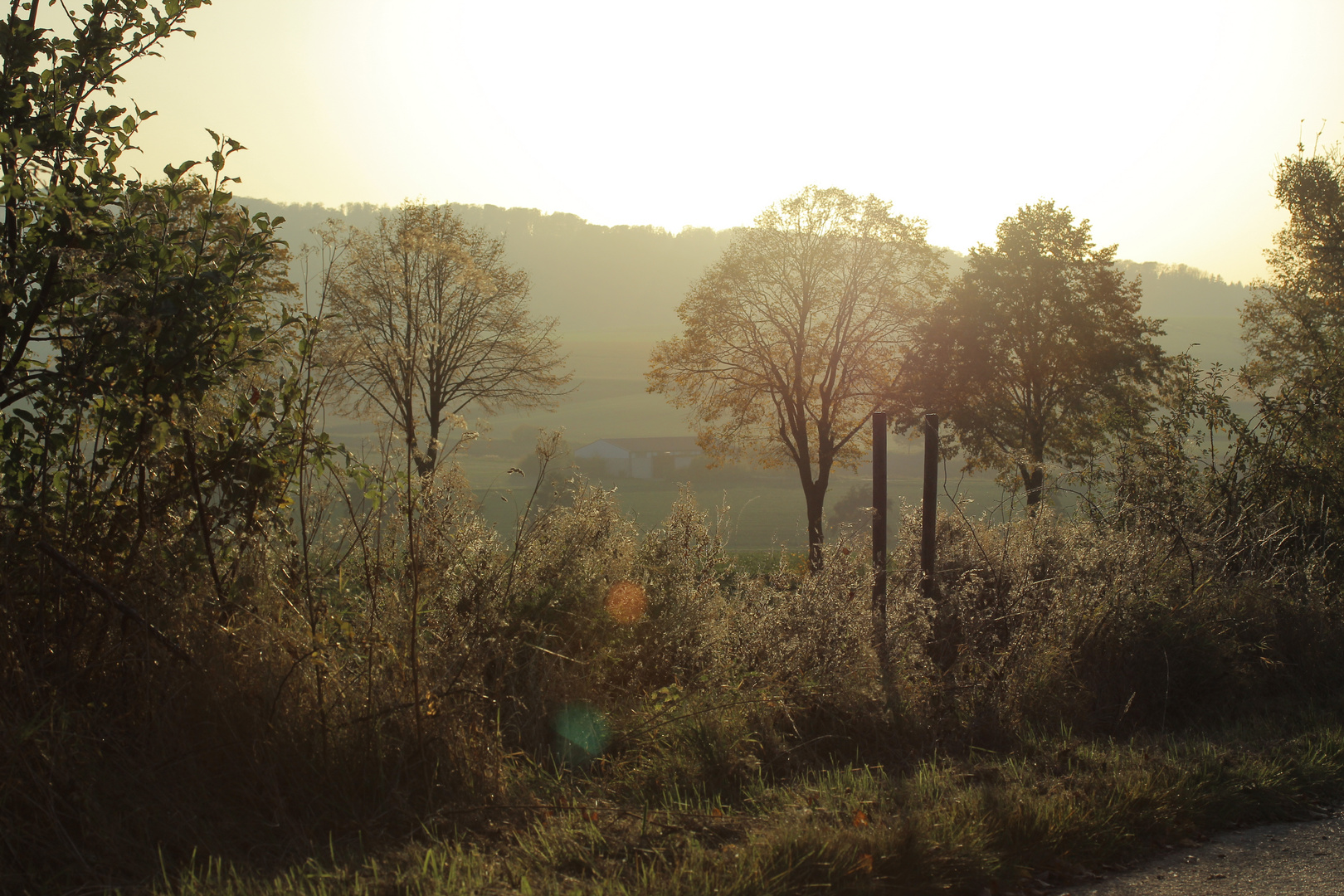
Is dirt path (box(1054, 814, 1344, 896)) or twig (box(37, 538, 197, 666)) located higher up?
twig (box(37, 538, 197, 666))

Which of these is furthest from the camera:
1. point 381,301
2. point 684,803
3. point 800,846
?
point 381,301

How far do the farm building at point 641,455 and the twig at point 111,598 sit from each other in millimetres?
65953

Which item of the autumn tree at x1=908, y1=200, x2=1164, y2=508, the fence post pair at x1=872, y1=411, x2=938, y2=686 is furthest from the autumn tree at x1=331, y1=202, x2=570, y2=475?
the fence post pair at x1=872, y1=411, x2=938, y2=686

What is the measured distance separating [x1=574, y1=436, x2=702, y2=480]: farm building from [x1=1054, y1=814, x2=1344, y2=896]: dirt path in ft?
217

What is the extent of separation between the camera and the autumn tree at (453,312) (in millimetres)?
20859

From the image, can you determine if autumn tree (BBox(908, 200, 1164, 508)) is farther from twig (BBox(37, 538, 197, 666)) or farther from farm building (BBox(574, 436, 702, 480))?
farm building (BBox(574, 436, 702, 480))

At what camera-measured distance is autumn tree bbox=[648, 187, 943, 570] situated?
24.1 meters

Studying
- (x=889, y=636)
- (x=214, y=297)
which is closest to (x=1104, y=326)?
(x=889, y=636)

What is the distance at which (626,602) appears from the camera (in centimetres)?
692

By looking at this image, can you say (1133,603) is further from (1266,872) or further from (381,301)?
(381,301)

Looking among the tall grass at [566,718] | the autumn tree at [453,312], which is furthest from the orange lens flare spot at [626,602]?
the autumn tree at [453,312]

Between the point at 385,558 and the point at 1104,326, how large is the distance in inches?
980

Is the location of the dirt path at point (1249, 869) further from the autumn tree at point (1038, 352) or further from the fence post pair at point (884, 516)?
the autumn tree at point (1038, 352)

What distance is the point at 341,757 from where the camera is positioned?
397 centimetres
